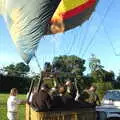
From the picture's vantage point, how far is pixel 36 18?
15836mm

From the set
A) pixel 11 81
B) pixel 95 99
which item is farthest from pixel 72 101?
pixel 11 81

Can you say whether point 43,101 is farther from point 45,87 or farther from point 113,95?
point 113,95

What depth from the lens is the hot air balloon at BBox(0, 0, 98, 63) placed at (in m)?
15.6

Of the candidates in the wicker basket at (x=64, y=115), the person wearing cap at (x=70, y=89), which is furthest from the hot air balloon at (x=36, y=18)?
the wicker basket at (x=64, y=115)

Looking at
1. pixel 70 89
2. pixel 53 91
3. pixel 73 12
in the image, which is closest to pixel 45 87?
pixel 53 91

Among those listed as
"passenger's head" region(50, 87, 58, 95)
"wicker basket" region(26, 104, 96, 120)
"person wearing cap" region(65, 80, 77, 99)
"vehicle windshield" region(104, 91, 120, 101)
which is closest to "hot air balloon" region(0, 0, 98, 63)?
"person wearing cap" region(65, 80, 77, 99)

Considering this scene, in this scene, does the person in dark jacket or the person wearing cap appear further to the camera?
the person wearing cap

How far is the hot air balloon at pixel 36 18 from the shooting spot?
1562cm

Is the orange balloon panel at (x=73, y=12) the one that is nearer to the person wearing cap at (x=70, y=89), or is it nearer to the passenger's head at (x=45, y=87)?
the person wearing cap at (x=70, y=89)

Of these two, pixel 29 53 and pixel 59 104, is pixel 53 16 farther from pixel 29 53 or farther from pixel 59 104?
pixel 59 104

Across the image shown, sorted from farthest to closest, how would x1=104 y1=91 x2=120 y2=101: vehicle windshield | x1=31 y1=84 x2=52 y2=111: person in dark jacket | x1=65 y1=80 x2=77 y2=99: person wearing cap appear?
x1=104 y1=91 x2=120 y2=101: vehicle windshield → x1=65 y1=80 x2=77 y2=99: person wearing cap → x1=31 y1=84 x2=52 y2=111: person in dark jacket

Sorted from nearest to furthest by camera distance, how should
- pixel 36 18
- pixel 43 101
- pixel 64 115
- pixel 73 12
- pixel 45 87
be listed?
pixel 43 101
pixel 45 87
pixel 64 115
pixel 36 18
pixel 73 12

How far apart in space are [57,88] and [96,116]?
1302mm

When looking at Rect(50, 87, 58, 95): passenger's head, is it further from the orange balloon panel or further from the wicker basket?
the orange balloon panel
